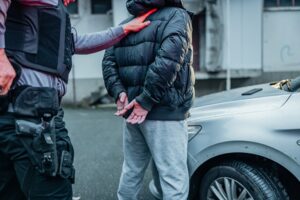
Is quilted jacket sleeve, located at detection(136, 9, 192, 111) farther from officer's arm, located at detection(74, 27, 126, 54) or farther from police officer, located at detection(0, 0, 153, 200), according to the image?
police officer, located at detection(0, 0, 153, 200)

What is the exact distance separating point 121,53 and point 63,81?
0.90 metres

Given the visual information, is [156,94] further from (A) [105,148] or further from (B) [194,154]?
(A) [105,148]

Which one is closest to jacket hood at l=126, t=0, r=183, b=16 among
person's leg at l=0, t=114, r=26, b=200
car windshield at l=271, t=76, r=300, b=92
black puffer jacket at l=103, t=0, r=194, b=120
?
black puffer jacket at l=103, t=0, r=194, b=120

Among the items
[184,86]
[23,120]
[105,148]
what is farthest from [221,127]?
[105,148]

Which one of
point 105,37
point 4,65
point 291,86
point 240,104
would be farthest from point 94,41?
point 291,86

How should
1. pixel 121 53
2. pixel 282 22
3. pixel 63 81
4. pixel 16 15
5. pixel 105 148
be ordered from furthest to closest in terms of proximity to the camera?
1. pixel 282 22
2. pixel 105 148
3. pixel 121 53
4. pixel 63 81
5. pixel 16 15

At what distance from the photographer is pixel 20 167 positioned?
223 cm

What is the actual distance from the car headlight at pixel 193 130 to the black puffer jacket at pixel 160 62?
0.25 m

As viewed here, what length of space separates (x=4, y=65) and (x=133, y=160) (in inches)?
59.1

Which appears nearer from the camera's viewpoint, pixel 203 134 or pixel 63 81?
pixel 63 81

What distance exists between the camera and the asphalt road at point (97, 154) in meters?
4.66

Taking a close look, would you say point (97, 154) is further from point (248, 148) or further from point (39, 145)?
point (39, 145)

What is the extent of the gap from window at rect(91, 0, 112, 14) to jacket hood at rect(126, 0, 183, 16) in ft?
28.7

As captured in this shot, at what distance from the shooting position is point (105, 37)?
2838mm
